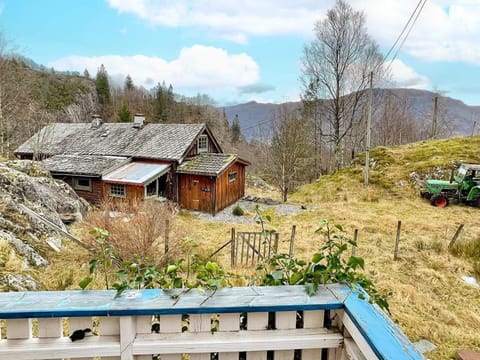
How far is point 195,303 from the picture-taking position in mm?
1306

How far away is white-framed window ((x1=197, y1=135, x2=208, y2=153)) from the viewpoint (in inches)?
700

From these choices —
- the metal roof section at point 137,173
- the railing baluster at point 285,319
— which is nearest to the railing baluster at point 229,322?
the railing baluster at point 285,319

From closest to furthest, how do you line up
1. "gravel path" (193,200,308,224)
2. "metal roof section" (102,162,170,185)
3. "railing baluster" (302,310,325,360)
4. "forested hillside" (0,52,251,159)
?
"railing baluster" (302,310,325,360) < "gravel path" (193,200,308,224) < "metal roof section" (102,162,170,185) < "forested hillside" (0,52,251,159)

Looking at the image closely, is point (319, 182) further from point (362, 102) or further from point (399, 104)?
point (399, 104)

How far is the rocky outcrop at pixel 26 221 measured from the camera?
14.4 feet

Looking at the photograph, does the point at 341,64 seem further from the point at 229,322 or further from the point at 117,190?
the point at 229,322

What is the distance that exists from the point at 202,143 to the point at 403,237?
11.8 meters

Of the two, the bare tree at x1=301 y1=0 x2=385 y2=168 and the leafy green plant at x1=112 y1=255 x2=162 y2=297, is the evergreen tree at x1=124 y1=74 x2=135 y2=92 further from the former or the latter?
the leafy green plant at x1=112 y1=255 x2=162 y2=297

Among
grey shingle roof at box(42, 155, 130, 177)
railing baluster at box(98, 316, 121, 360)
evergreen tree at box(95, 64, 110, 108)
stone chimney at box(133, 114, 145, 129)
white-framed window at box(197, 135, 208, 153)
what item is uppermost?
evergreen tree at box(95, 64, 110, 108)

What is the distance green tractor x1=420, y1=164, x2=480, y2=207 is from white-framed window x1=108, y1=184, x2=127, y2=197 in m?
14.2

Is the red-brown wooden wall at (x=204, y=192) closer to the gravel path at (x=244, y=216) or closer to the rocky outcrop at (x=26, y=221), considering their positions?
the gravel path at (x=244, y=216)

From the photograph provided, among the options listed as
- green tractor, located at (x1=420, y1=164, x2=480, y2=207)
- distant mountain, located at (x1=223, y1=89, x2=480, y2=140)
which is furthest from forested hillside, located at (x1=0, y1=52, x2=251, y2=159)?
green tractor, located at (x1=420, y1=164, x2=480, y2=207)

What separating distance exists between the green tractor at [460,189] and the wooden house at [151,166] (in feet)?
31.6

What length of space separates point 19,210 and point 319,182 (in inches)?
678
